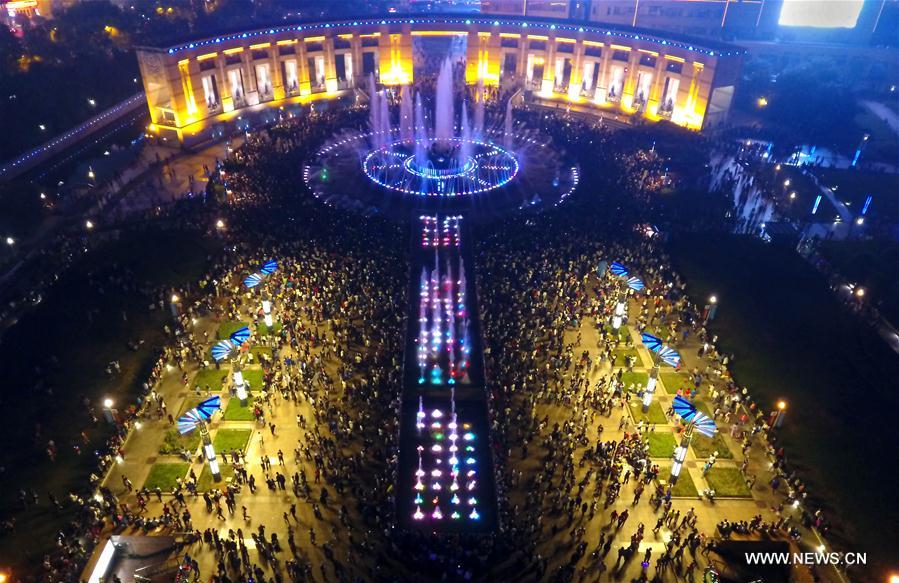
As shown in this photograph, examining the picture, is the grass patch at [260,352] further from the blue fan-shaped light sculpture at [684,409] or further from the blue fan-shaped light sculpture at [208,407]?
the blue fan-shaped light sculpture at [684,409]

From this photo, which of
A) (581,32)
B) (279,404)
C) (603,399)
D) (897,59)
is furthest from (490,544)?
(897,59)

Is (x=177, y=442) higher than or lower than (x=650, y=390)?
lower

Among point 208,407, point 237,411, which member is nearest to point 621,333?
point 237,411

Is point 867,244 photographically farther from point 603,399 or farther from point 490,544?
point 490,544

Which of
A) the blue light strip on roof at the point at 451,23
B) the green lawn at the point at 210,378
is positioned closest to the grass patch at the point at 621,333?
the green lawn at the point at 210,378

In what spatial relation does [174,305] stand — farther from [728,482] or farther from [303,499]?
[728,482]

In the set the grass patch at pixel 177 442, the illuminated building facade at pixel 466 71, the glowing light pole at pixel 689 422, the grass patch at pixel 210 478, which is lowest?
the grass patch at pixel 210 478
